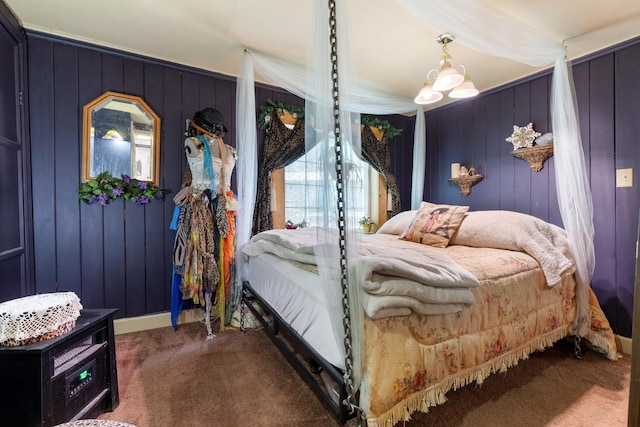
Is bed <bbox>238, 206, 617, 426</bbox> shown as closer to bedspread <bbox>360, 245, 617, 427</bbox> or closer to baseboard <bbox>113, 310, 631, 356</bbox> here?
bedspread <bbox>360, 245, 617, 427</bbox>

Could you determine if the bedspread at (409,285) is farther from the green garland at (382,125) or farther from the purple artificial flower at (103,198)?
the green garland at (382,125)

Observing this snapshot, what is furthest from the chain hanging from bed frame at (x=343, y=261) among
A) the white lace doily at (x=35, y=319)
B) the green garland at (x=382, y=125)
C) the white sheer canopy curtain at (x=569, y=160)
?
the green garland at (x=382, y=125)

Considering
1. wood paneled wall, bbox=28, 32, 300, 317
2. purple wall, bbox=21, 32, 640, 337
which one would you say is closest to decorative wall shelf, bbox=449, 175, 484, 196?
purple wall, bbox=21, 32, 640, 337

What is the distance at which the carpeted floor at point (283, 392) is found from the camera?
4.64 feet

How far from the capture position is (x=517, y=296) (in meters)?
1.56

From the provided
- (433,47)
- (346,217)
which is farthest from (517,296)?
(433,47)

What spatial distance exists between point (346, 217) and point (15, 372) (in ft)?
4.85

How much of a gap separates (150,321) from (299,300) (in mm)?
1760

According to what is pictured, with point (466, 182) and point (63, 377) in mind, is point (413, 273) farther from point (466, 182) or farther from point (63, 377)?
point (466, 182)

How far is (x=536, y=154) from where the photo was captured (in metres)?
2.58

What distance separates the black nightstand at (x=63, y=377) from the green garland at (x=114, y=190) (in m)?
1.13

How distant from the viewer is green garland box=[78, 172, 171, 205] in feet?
7.33

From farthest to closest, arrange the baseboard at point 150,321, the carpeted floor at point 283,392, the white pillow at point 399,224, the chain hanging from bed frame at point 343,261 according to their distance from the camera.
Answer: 1. the white pillow at point 399,224
2. the baseboard at point 150,321
3. the carpeted floor at point 283,392
4. the chain hanging from bed frame at point 343,261

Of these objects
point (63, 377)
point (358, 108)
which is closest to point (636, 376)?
point (358, 108)
